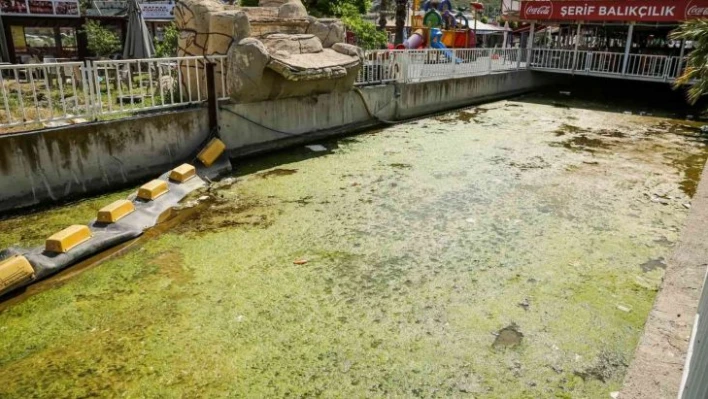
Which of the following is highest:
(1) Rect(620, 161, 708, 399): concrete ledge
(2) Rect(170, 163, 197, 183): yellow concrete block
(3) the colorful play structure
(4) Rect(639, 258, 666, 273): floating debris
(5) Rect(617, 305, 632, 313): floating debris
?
(3) the colorful play structure

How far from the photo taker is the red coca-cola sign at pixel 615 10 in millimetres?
13078

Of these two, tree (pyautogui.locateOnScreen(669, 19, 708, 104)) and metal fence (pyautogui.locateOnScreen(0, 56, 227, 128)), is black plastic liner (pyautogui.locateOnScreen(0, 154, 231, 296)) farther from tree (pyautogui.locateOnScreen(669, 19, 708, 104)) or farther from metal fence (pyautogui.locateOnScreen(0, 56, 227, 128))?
tree (pyautogui.locateOnScreen(669, 19, 708, 104))

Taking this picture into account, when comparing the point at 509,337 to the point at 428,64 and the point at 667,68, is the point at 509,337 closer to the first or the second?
the point at 428,64

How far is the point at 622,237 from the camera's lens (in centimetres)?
499

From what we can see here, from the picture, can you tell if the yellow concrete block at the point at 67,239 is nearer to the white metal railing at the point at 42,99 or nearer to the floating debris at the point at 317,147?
the white metal railing at the point at 42,99

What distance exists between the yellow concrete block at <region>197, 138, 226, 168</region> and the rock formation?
2.85ft

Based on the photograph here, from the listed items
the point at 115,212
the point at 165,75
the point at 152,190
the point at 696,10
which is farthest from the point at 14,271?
the point at 696,10

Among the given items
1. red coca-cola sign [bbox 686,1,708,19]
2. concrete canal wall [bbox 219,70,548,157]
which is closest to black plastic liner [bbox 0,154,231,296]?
concrete canal wall [bbox 219,70,548,157]

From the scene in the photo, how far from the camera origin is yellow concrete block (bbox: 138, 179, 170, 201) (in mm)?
5484

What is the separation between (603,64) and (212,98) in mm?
12706

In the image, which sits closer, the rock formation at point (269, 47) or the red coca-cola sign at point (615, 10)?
the rock formation at point (269, 47)

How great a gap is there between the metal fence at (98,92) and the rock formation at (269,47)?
0.60ft

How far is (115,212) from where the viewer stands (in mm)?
4902

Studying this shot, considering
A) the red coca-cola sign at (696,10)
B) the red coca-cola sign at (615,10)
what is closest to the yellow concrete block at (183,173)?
the red coca-cola sign at (615,10)
